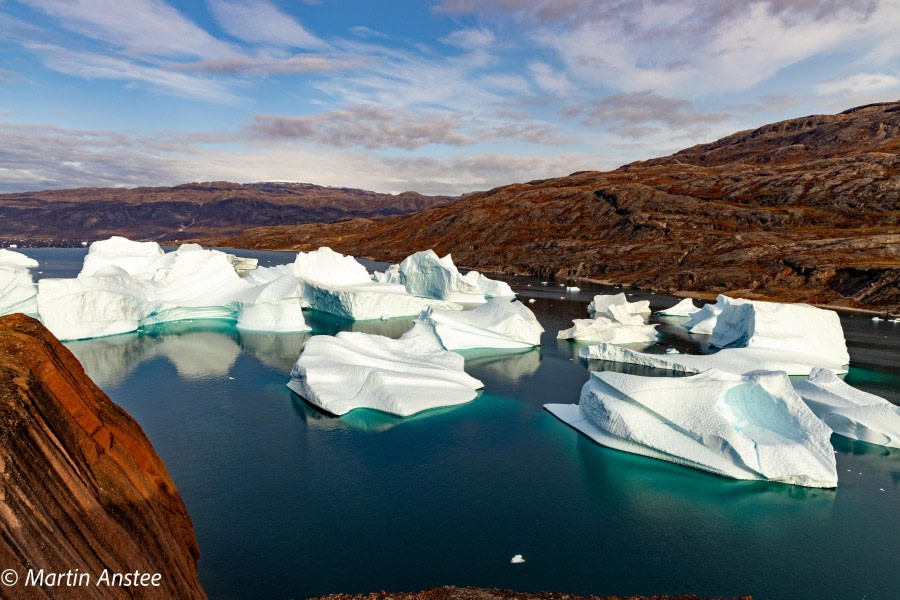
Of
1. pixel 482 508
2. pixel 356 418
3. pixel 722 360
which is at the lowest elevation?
pixel 356 418

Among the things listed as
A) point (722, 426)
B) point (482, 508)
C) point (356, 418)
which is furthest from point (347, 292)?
point (722, 426)

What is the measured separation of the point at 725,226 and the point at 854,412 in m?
62.4

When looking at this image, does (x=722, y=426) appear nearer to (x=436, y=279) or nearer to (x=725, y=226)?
(x=436, y=279)

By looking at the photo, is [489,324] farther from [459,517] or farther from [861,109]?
[861,109]

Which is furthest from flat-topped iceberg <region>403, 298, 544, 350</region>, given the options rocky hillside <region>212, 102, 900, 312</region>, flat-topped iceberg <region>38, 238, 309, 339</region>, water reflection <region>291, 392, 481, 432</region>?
rocky hillside <region>212, 102, 900, 312</region>

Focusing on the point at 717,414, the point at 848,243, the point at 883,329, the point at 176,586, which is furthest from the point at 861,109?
the point at 176,586

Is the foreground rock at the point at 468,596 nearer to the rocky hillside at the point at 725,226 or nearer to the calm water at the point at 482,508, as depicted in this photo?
the calm water at the point at 482,508

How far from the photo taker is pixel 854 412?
19.3m

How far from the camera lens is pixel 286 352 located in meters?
30.8

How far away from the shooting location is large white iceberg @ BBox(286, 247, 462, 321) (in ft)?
135

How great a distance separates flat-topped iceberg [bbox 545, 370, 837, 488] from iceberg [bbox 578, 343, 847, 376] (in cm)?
841

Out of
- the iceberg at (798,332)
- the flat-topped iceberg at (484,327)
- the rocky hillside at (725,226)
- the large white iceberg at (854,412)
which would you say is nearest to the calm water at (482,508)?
the large white iceberg at (854,412)

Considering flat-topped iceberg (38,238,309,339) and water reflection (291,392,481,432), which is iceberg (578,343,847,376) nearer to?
water reflection (291,392,481,432)

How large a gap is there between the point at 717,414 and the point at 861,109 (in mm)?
160446
